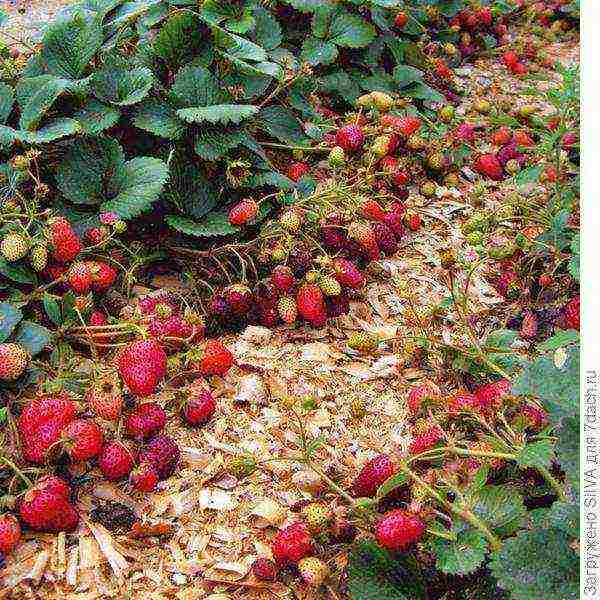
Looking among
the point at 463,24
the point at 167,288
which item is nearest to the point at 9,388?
the point at 167,288

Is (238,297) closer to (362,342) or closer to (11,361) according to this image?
(362,342)

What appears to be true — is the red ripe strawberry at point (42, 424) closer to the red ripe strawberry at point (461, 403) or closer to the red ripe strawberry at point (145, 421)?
the red ripe strawberry at point (145, 421)

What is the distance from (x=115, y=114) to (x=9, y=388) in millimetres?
700

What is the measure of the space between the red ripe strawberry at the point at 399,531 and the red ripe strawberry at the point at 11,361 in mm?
747

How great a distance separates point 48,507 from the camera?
138cm

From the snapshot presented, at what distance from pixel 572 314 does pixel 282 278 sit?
→ 0.70m

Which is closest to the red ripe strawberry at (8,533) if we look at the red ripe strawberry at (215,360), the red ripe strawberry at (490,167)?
the red ripe strawberry at (215,360)

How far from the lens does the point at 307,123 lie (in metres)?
2.43

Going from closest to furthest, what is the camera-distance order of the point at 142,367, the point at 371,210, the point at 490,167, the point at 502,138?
the point at 142,367, the point at 371,210, the point at 490,167, the point at 502,138

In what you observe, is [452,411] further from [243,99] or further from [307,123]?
[307,123]

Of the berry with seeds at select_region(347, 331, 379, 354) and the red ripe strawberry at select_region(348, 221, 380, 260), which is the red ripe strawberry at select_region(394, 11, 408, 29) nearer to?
the red ripe strawberry at select_region(348, 221, 380, 260)

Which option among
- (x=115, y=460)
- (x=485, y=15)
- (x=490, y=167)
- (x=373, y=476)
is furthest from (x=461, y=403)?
(x=485, y=15)

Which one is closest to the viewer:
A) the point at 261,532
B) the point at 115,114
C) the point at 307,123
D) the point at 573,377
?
the point at 573,377

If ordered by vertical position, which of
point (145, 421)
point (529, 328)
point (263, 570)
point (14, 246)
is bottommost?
point (529, 328)
